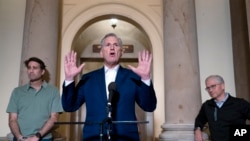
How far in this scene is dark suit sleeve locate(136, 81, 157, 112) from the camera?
7.29 feet

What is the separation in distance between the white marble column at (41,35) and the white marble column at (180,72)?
6.36ft

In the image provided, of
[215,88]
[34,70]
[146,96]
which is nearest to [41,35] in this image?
[34,70]

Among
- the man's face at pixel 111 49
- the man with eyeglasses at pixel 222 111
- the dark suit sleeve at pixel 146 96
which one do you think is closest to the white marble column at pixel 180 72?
the man with eyeglasses at pixel 222 111

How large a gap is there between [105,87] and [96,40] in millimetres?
6979

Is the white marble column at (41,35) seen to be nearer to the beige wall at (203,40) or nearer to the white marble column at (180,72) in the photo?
the beige wall at (203,40)

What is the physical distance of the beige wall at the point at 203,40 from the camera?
606 cm

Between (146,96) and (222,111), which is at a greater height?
(146,96)

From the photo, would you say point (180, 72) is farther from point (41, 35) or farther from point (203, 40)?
point (41, 35)

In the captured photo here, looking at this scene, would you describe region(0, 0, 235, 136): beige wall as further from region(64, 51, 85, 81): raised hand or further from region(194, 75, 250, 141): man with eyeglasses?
region(64, 51, 85, 81): raised hand

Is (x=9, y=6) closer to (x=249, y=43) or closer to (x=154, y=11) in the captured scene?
(x=154, y=11)

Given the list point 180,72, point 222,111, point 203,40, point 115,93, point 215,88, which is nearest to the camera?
point 115,93

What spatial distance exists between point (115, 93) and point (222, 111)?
211 centimetres

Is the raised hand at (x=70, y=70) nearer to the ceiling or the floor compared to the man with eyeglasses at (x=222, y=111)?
nearer to the ceiling

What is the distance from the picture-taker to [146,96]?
7.38ft
